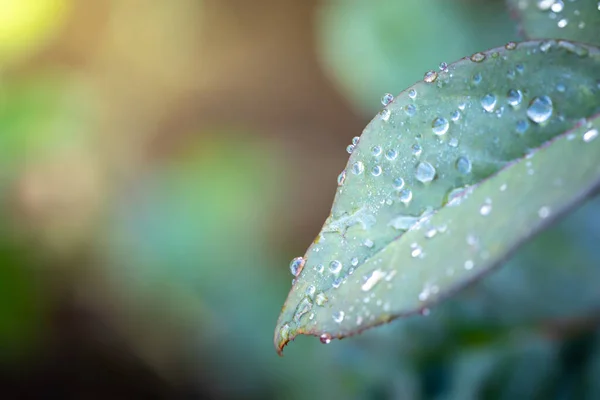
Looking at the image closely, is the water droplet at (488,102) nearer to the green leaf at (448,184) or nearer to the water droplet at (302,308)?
the green leaf at (448,184)

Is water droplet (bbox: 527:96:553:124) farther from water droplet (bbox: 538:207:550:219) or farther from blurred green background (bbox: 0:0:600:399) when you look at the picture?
blurred green background (bbox: 0:0:600:399)

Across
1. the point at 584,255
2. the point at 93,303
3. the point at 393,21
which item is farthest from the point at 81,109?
the point at 584,255

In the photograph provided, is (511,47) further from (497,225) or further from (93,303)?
(93,303)

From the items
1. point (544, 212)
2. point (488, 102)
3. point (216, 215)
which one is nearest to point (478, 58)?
point (488, 102)

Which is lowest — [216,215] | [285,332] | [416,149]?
[216,215]

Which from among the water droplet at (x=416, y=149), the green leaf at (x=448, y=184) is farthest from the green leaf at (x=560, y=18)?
the water droplet at (x=416, y=149)

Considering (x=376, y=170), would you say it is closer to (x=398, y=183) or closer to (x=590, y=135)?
(x=398, y=183)
